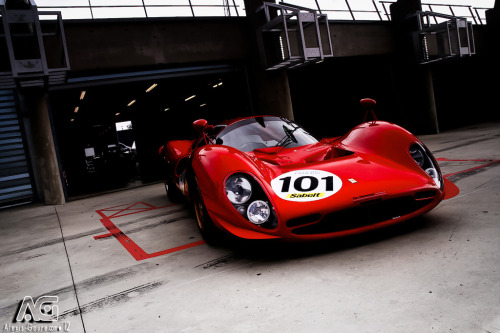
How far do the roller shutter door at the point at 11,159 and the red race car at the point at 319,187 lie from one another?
6.95 meters

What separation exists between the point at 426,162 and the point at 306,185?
3.61 feet

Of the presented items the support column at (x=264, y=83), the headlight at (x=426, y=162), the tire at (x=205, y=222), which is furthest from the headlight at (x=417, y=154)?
the support column at (x=264, y=83)

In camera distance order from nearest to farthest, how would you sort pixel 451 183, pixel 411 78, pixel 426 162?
pixel 426 162 → pixel 451 183 → pixel 411 78

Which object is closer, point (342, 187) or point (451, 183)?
point (342, 187)

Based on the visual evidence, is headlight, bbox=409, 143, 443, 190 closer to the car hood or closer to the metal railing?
the car hood

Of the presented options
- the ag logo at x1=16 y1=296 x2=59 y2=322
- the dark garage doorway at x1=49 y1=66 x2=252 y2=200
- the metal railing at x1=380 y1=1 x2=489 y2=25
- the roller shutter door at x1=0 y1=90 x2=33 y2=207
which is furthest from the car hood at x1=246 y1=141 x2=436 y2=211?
the metal railing at x1=380 y1=1 x2=489 y2=25

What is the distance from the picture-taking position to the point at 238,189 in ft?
8.52

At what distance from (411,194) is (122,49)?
25.9ft

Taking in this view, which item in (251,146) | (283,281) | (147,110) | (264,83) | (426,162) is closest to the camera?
(283,281)

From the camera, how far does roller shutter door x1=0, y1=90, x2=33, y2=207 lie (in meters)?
8.42

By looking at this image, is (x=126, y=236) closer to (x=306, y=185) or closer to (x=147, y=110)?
(x=306, y=185)

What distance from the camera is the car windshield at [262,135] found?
3.70m

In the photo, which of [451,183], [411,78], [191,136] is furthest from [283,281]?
[191,136]

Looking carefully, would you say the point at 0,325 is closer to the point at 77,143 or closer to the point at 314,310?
the point at 314,310
